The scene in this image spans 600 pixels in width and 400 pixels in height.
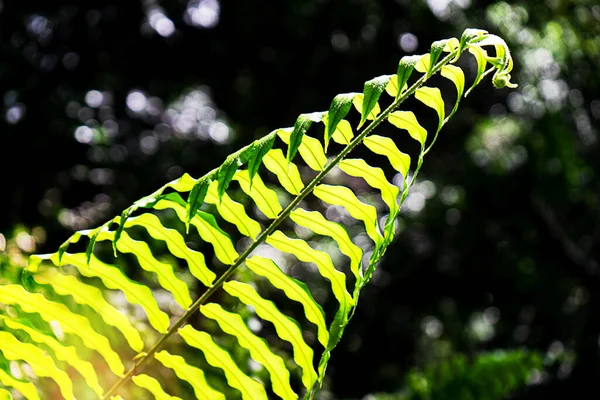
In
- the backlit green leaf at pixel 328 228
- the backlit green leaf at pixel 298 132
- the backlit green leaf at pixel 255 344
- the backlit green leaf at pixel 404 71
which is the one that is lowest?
the backlit green leaf at pixel 255 344

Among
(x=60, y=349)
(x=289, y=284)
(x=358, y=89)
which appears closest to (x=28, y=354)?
(x=60, y=349)

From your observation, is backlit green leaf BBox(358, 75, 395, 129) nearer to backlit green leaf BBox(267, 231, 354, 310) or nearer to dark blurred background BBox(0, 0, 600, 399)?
backlit green leaf BBox(267, 231, 354, 310)

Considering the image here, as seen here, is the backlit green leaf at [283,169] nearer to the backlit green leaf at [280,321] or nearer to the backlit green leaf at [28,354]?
the backlit green leaf at [280,321]

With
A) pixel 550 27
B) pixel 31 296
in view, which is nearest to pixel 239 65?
pixel 550 27

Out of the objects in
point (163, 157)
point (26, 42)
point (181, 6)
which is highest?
point (26, 42)

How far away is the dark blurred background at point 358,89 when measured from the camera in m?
5.32

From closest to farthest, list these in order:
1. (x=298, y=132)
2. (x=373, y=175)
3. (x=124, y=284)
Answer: (x=298, y=132) → (x=373, y=175) → (x=124, y=284)

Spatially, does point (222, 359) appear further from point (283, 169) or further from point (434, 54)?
point (434, 54)

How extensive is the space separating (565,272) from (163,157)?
432 centimetres

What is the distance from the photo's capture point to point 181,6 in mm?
6031

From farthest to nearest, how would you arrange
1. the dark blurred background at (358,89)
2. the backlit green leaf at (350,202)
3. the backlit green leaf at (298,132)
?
the dark blurred background at (358,89), the backlit green leaf at (350,202), the backlit green leaf at (298,132)

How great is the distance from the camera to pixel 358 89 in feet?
19.3

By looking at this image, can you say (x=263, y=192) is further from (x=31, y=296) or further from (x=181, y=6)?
(x=181, y=6)

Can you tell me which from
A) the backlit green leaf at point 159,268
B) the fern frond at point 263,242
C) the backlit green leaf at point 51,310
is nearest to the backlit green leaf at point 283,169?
the fern frond at point 263,242
